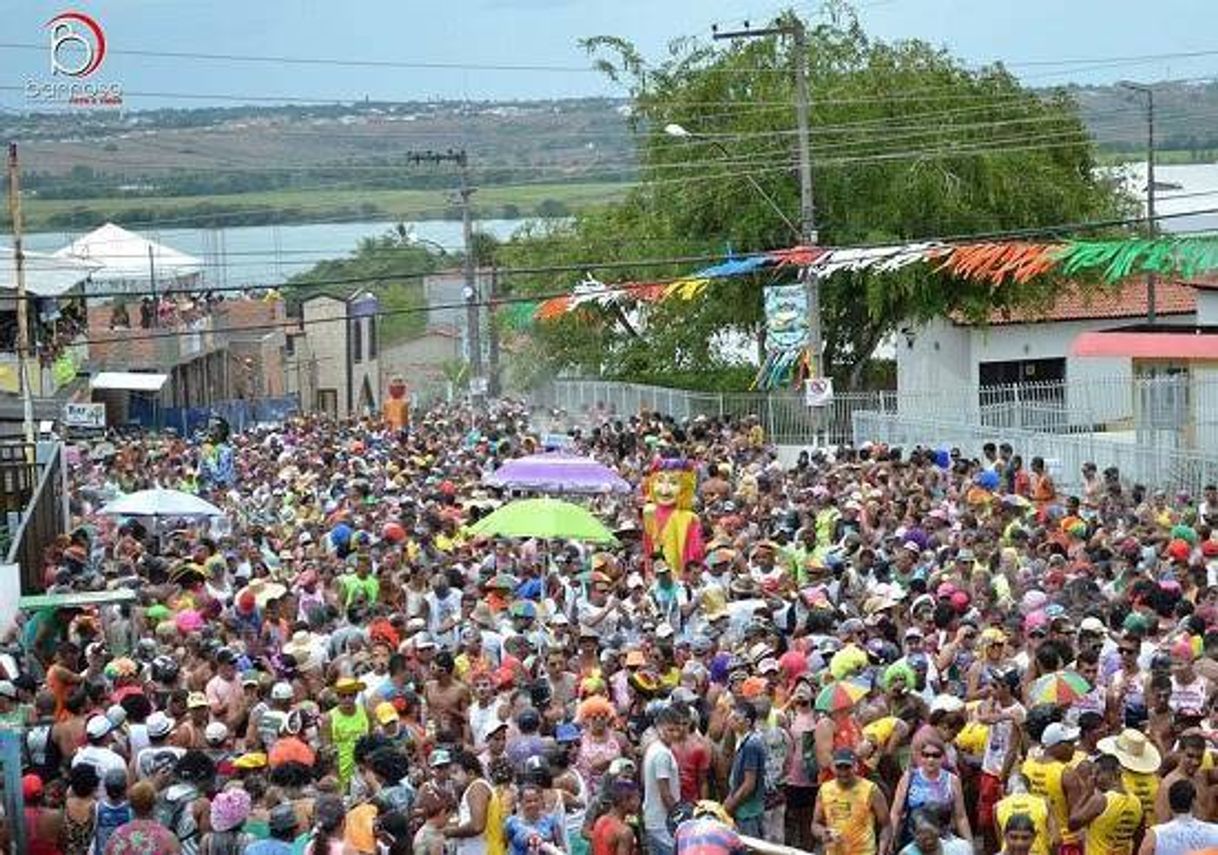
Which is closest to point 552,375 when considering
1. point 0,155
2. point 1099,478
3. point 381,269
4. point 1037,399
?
point 1037,399

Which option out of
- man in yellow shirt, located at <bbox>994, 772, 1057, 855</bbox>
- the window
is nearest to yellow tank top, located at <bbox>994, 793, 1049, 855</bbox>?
man in yellow shirt, located at <bbox>994, 772, 1057, 855</bbox>

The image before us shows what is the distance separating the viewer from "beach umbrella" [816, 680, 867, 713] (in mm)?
14922

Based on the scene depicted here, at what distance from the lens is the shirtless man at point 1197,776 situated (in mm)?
12875

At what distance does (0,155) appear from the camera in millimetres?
183125

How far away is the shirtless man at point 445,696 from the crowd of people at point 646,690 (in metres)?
0.02

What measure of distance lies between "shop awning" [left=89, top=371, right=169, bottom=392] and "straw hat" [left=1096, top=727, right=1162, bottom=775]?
160ft

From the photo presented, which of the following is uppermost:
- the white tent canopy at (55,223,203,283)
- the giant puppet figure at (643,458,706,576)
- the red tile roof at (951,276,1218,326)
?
the white tent canopy at (55,223,203,283)

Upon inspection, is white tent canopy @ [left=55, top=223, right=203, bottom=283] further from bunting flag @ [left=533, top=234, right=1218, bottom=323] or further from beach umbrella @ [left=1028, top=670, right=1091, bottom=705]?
beach umbrella @ [left=1028, top=670, right=1091, bottom=705]

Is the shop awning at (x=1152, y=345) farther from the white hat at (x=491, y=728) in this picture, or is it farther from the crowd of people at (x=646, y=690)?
the white hat at (x=491, y=728)

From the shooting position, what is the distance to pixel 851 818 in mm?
13461

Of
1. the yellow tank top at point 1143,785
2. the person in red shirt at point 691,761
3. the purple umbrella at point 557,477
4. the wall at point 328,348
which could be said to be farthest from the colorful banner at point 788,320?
the wall at point 328,348

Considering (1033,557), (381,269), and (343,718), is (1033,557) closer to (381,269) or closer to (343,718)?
(343,718)

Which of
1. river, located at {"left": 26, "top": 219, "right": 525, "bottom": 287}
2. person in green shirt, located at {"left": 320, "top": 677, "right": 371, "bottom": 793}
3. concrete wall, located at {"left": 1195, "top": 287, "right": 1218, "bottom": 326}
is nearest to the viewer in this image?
person in green shirt, located at {"left": 320, "top": 677, "right": 371, "bottom": 793}

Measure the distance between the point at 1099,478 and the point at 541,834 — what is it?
19.6 m
